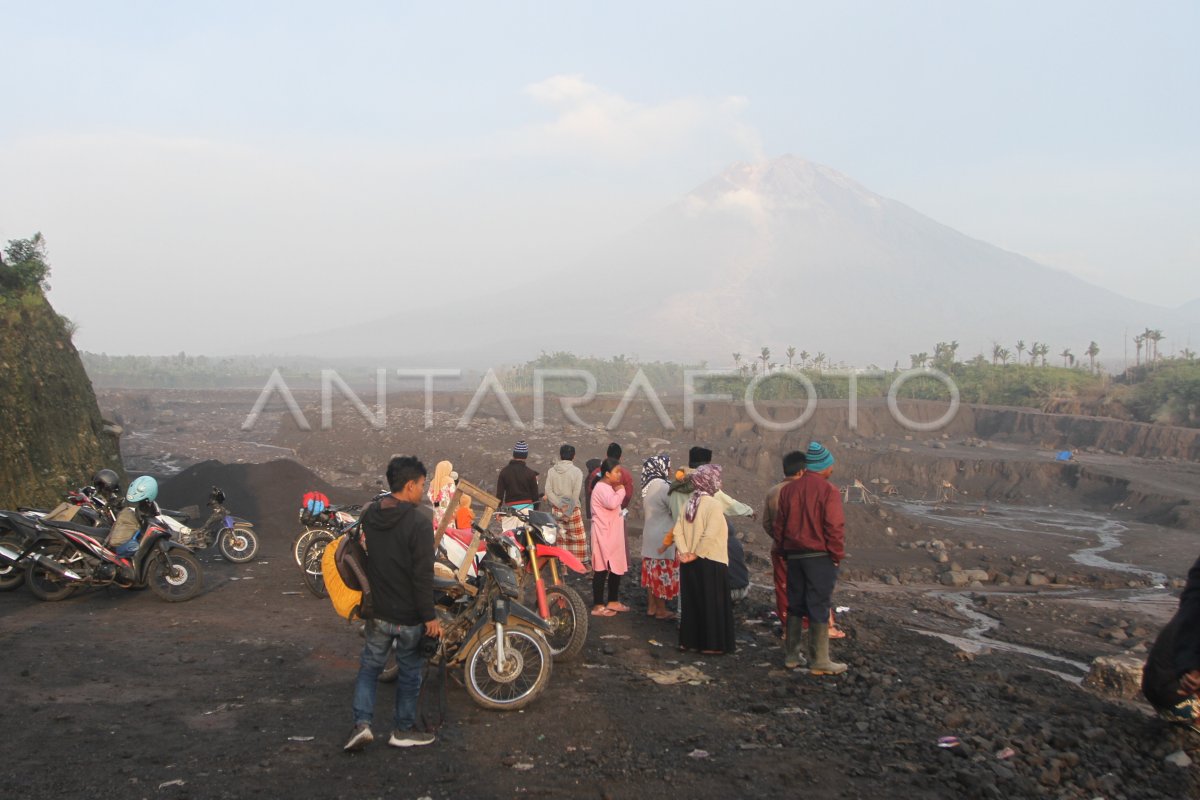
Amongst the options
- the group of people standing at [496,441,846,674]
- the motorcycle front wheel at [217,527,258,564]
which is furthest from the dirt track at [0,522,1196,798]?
the motorcycle front wheel at [217,527,258,564]

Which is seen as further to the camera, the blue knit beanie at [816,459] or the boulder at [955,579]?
the boulder at [955,579]

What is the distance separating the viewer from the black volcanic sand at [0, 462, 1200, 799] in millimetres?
4133

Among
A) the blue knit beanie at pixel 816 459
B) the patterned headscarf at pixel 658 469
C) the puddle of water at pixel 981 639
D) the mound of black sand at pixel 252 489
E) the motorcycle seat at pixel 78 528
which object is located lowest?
the puddle of water at pixel 981 639

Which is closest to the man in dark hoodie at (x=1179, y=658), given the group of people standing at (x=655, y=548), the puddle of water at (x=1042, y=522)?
the group of people standing at (x=655, y=548)

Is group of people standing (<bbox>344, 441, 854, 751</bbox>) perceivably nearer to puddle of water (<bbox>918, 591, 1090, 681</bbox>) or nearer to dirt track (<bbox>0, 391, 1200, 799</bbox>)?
dirt track (<bbox>0, 391, 1200, 799</bbox>)

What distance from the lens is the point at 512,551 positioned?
5789 millimetres

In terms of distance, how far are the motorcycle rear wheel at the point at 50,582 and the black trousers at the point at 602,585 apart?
499cm

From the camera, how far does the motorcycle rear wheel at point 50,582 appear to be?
790 cm

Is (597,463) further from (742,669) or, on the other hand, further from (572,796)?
(572,796)

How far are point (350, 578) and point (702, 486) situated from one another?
10.1 ft

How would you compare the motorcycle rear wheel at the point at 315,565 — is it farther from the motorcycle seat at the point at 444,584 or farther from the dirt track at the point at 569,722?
the motorcycle seat at the point at 444,584

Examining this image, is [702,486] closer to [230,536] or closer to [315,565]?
[315,565]

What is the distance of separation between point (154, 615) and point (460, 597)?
388 cm

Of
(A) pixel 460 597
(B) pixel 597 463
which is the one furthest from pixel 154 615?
(B) pixel 597 463
